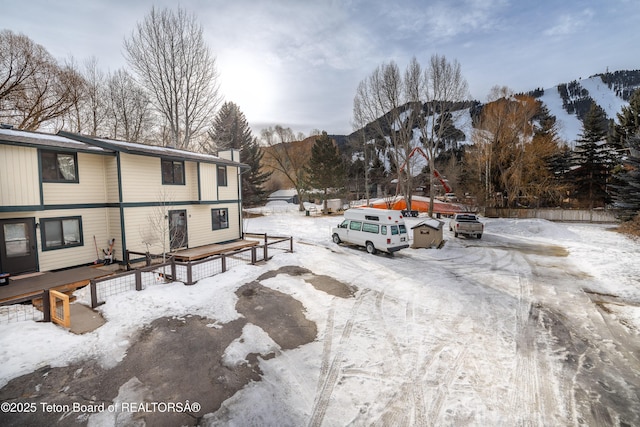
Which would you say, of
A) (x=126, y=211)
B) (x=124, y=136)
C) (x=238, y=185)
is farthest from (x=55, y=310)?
(x=124, y=136)

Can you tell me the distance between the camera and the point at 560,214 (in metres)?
30.9

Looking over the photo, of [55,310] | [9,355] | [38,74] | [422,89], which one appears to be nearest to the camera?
[9,355]

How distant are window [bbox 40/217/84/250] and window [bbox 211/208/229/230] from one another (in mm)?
6482

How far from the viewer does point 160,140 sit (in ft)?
114

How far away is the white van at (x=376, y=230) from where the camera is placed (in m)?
15.7

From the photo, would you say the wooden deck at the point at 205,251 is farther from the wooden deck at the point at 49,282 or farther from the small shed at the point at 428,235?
the small shed at the point at 428,235

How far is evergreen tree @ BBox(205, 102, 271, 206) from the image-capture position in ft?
131

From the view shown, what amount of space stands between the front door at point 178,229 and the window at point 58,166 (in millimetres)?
4308

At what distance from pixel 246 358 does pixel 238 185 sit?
14.8 m

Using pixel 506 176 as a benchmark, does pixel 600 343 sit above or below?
below

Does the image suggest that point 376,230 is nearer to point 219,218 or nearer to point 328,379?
point 219,218

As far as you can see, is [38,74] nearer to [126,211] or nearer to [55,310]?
[126,211]

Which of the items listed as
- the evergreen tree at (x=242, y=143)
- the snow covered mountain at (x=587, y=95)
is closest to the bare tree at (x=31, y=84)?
the evergreen tree at (x=242, y=143)

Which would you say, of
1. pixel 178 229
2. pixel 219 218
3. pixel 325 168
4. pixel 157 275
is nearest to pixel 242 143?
pixel 325 168
